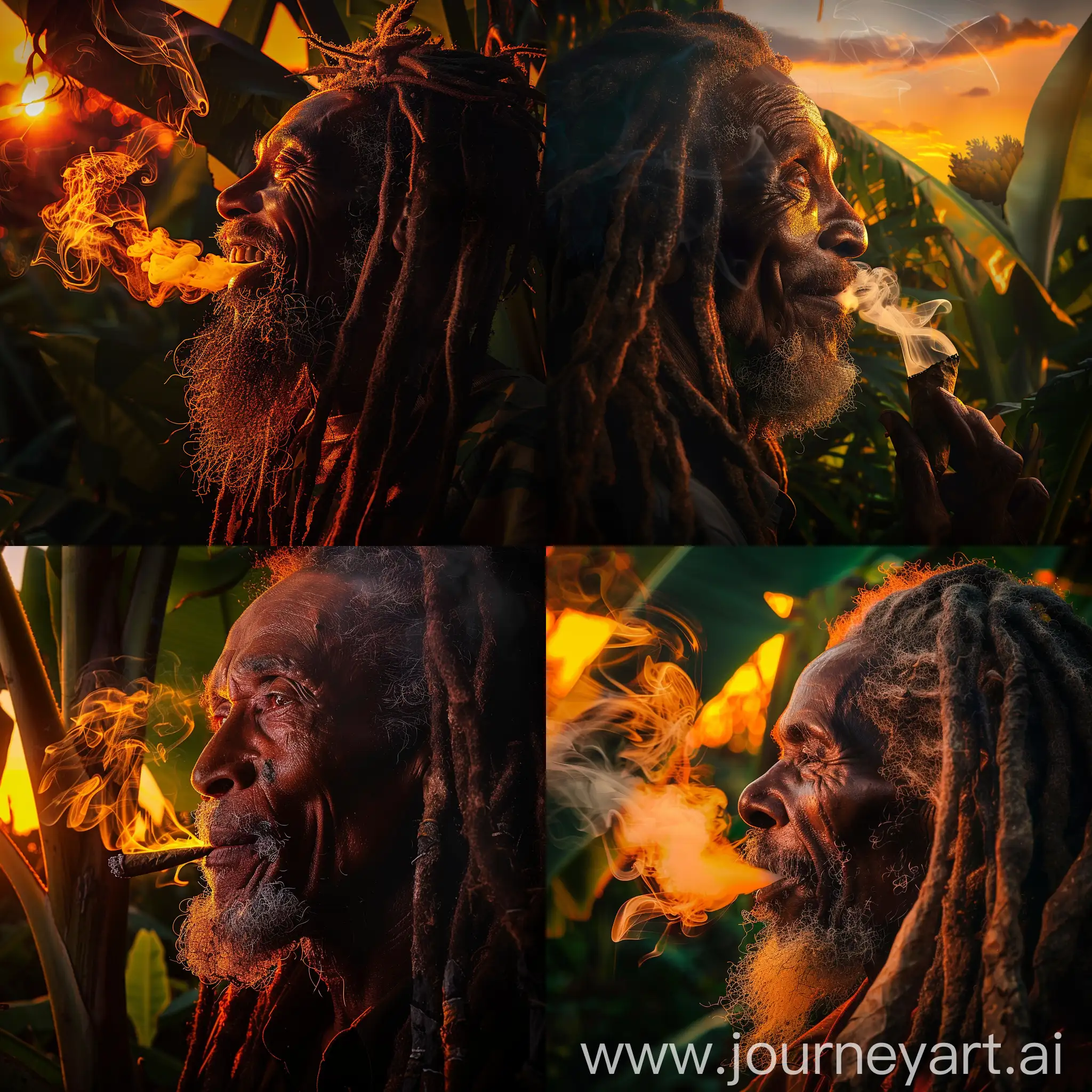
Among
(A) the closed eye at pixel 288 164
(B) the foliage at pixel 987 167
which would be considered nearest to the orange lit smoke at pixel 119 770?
(A) the closed eye at pixel 288 164

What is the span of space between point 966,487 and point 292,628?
3.12ft

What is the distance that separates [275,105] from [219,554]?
622 mm

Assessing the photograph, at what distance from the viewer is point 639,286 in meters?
1.23

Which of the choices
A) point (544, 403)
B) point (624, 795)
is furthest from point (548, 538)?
point (624, 795)

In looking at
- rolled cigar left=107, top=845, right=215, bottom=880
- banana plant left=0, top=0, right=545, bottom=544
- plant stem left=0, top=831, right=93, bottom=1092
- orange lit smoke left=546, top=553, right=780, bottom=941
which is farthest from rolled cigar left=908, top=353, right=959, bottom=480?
plant stem left=0, top=831, right=93, bottom=1092

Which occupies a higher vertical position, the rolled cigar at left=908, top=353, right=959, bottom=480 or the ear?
the ear

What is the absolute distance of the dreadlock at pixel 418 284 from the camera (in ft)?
4.01

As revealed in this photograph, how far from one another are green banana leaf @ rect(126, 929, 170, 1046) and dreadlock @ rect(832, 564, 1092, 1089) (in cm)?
90

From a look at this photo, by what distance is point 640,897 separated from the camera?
119 centimetres

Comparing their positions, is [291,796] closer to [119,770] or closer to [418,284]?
[119,770]

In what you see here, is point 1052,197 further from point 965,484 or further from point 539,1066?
point 539,1066

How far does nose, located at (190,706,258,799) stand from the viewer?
1187 mm

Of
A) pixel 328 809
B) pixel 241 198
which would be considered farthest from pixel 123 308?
pixel 328 809

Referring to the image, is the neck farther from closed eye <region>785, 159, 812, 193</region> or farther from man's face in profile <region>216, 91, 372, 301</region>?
closed eye <region>785, 159, 812, 193</region>
